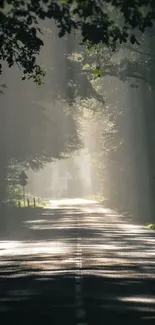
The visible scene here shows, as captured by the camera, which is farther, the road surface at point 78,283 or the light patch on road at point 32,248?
the light patch on road at point 32,248

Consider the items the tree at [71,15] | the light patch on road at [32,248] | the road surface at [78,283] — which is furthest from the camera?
the light patch on road at [32,248]

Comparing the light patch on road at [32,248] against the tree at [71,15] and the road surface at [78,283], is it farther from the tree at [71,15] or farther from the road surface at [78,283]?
the tree at [71,15]

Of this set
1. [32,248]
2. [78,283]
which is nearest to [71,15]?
[78,283]

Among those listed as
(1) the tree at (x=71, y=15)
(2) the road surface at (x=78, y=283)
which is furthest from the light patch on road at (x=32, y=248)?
(1) the tree at (x=71, y=15)

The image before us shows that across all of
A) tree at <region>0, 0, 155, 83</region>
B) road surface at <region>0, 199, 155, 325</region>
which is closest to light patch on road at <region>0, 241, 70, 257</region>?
road surface at <region>0, 199, 155, 325</region>

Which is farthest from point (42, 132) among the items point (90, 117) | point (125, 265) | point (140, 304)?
point (140, 304)

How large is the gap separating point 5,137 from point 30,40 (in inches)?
1509

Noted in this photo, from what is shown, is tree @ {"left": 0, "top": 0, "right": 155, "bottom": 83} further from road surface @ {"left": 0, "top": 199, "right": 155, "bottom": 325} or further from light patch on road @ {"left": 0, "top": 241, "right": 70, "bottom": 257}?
light patch on road @ {"left": 0, "top": 241, "right": 70, "bottom": 257}

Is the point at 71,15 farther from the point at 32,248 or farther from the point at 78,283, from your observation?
the point at 32,248

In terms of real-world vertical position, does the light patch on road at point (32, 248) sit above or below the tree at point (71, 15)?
below

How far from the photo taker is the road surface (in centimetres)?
1154

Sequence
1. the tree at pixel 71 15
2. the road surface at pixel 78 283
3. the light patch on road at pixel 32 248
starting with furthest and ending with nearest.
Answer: the light patch on road at pixel 32 248 < the tree at pixel 71 15 < the road surface at pixel 78 283

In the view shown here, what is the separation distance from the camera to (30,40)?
1761 cm

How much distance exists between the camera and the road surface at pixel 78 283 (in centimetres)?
1154
